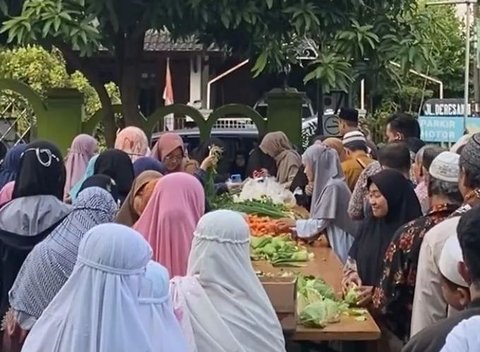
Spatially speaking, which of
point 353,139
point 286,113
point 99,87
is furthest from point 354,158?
point 286,113

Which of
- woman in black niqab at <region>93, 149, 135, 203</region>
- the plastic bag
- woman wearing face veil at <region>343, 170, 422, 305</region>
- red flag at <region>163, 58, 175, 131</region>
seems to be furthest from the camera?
red flag at <region>163, 58, 175, 131</region>

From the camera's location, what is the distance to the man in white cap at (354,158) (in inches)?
350

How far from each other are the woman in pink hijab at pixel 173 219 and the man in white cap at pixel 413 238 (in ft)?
3.55

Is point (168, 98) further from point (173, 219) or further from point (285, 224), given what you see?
point (173, 219)

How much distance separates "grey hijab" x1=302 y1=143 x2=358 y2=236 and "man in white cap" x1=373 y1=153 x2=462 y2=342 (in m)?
2.43

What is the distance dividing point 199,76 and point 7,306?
19206 mm

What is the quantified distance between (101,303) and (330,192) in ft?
13.7

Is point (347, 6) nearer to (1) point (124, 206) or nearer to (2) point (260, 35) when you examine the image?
(2) point (260, 35)

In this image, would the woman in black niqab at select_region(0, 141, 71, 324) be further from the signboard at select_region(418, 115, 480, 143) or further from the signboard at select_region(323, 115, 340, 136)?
the signboard at select_region(418, 115, 480, 143)

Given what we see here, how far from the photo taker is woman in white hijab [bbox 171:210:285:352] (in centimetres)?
459

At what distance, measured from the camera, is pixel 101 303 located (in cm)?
379

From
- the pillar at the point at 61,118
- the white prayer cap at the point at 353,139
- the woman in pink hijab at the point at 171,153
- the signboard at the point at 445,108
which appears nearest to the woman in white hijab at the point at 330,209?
the white prayer cap at the point at 353,139

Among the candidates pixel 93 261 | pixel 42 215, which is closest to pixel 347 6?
pixel 42 215

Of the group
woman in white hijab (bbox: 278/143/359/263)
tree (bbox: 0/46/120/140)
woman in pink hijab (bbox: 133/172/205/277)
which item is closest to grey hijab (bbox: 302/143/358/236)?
woman in white hijab (bbox: 278/143/359/263)
